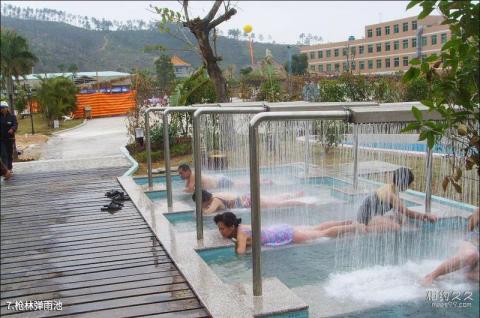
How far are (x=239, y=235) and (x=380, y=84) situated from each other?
989 cm

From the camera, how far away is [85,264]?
483 cm

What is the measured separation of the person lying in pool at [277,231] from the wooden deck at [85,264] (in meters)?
0.75

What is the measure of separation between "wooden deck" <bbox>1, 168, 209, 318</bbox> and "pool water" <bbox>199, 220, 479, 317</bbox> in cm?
79

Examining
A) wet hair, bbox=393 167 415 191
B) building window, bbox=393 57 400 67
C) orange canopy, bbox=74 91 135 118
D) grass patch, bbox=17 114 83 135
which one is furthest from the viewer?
building window, bbox=393 57 400 67

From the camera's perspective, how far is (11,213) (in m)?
7.24

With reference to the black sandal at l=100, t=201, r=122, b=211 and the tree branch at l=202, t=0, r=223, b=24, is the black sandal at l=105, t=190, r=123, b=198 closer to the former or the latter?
the black sandal at l=100, t=201, r=122, b=211

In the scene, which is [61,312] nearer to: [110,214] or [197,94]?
[110,214]

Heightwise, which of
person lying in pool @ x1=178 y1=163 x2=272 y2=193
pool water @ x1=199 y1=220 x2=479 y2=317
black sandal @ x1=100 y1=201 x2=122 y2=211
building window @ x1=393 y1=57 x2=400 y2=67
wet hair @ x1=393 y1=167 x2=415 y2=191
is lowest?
pool water @ x1=199 y1=220 x2=479 y2=317

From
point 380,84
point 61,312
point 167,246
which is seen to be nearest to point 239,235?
point 167,246

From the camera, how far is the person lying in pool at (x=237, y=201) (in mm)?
6828

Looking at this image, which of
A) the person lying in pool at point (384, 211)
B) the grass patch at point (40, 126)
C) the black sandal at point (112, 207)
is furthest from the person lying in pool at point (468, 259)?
the grass patch at point (40, 126)

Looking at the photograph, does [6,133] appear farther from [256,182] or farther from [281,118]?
[281,118]

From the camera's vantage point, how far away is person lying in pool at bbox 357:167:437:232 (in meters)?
5.24

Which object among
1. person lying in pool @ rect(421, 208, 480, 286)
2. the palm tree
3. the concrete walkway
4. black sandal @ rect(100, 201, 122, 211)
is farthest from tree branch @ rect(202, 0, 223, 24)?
the palm tree
